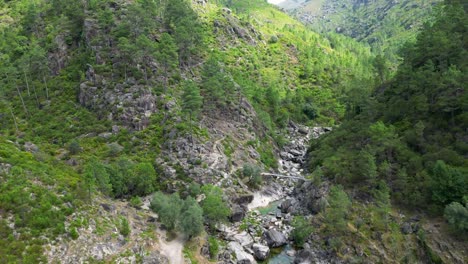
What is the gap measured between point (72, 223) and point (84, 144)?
37.3 metres

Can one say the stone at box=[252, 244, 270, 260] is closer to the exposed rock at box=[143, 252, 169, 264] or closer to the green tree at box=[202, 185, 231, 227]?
the green tree at box=[202, 185, 231, 227]

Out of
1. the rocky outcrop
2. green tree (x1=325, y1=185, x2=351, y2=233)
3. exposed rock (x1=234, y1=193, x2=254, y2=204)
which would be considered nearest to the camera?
green tree (x1=325, y1=185, x2=351, y2=233)

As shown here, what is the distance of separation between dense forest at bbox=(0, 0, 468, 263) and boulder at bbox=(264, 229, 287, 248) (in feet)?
12.1

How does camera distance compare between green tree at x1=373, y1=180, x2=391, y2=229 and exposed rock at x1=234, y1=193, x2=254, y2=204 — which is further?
exposed rock at x1=234, y1=193, x2=254, y2=204

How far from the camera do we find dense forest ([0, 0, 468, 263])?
200 feet

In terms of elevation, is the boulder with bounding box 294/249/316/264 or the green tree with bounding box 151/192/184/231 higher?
the green tree with bounding box 151/192/184/231

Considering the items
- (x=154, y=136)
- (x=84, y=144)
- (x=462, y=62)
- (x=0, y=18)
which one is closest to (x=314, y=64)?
(x=462, y=62)

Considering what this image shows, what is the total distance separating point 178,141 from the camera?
9150cm

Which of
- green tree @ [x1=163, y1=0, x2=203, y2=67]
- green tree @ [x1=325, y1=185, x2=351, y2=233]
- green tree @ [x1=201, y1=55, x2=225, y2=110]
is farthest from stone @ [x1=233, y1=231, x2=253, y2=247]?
green tree @ [x1=163, y1=0, x2=203, y2=67]

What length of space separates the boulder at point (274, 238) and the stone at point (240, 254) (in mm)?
6031

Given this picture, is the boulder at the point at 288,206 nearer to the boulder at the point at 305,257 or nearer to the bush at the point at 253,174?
the bush at the point at 253,174

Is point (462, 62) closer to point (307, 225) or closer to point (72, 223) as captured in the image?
point (307, 225)

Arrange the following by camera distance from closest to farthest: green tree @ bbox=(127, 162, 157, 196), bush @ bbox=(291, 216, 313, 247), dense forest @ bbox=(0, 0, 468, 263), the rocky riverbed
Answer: dense forest @ bbox=(0, 0, 468, 263) < the rocky riverbed < bush @ bbox=(291, 216, 313, 247) < green tree @ bbox=(127, 162, 157, 196)

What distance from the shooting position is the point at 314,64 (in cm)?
19350
